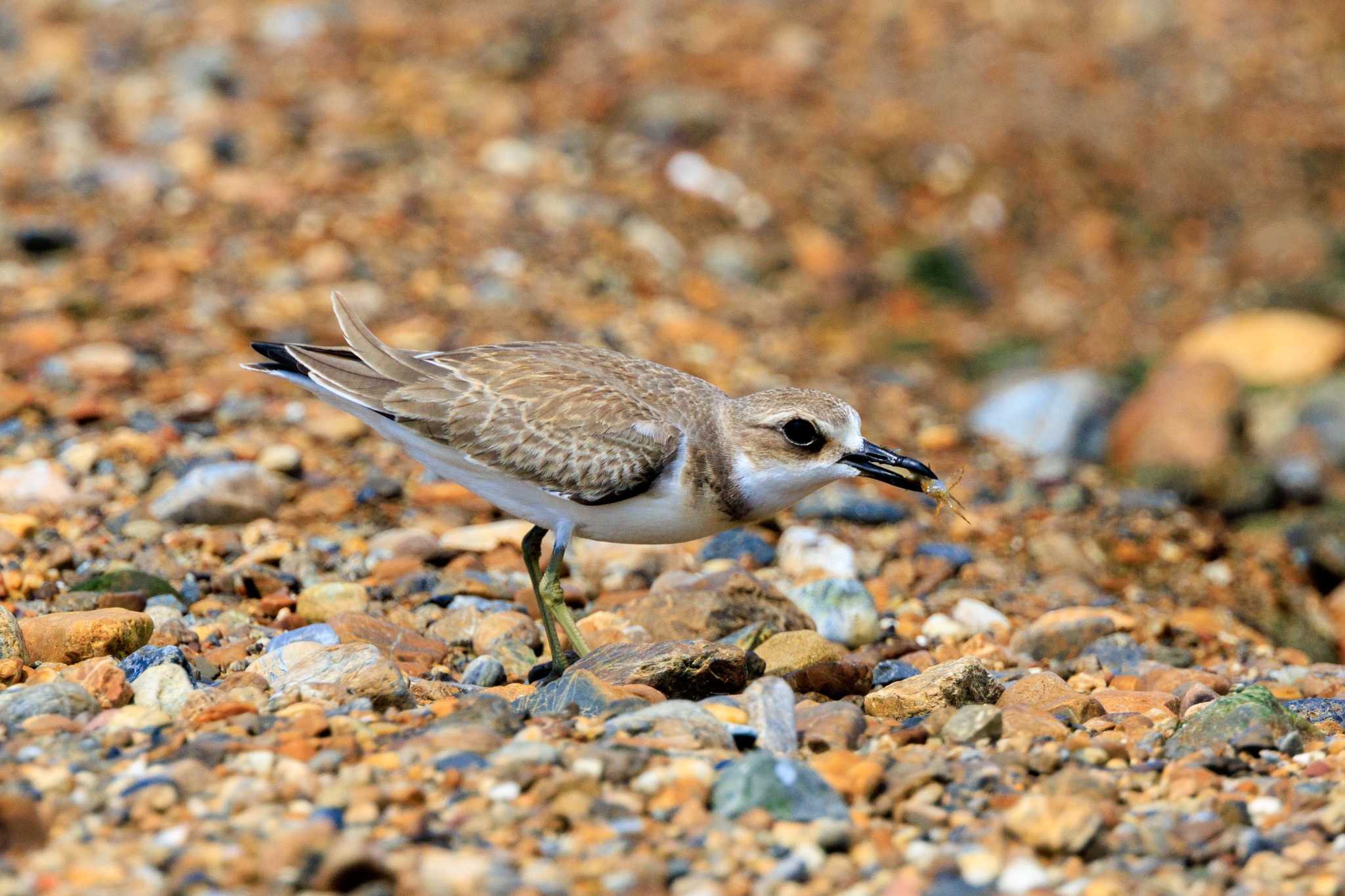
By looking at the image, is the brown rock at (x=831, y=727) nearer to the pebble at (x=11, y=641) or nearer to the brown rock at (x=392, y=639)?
the brown rock at (x=392, y=639)

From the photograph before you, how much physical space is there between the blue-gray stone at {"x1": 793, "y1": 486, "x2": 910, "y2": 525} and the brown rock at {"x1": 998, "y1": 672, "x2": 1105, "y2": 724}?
8.61 feet

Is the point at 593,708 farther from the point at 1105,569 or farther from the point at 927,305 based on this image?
the point at 927,305

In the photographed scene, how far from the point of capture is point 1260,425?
11.4 meters

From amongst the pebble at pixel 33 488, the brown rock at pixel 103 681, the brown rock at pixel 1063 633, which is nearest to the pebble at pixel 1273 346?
the brown rock at pixel 1063 633

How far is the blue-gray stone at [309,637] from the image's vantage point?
6270mm

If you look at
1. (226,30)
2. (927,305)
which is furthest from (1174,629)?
(226,30)

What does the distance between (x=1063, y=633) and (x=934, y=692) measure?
1.80 meters

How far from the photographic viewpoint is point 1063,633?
24.3ft

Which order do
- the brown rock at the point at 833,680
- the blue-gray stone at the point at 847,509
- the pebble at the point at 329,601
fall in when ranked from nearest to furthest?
the brown rock at the point at 833,680 < the pebble at the point at 329,601 < the blue-gray stone at the point at 847,509

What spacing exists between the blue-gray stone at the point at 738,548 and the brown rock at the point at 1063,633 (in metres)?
1.53

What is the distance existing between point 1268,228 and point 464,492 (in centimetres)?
937

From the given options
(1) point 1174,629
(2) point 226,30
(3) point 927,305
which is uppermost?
(2) point 226,30

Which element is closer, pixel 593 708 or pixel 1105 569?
pixel 593 708

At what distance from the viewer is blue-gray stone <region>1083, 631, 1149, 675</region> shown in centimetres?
714
